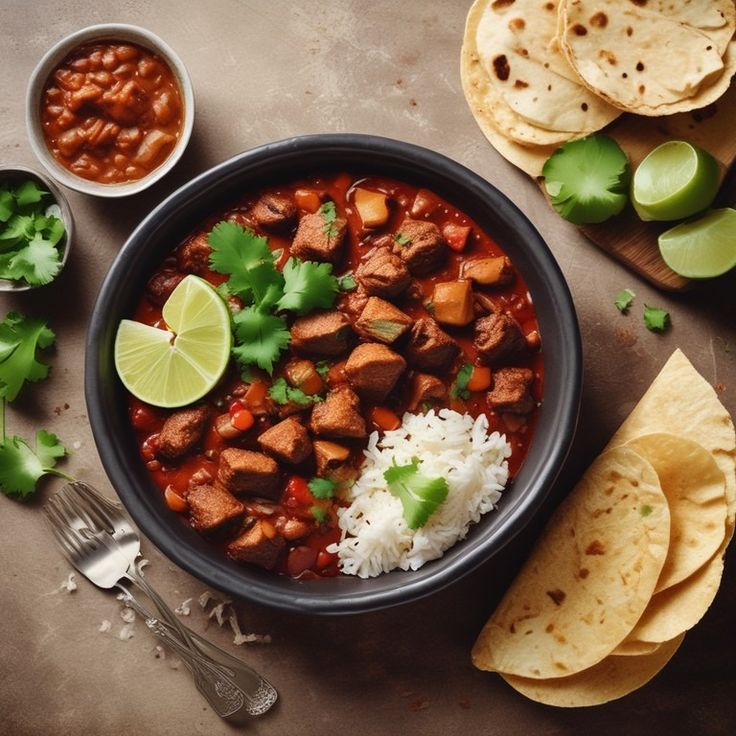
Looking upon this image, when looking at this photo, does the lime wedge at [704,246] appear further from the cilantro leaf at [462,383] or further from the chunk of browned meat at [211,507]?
the chunk of browned meat at [211,507]

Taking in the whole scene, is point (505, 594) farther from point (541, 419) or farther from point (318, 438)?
point (318, 438)

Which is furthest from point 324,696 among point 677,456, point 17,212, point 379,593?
point 17,212

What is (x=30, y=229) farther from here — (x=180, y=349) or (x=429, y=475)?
(x=429, y=475)

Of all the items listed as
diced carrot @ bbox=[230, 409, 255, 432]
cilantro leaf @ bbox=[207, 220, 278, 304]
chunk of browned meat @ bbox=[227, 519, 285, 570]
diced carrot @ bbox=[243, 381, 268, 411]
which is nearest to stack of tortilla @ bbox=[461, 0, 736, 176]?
cilantro leaf @ bbox=[207, 220, 278, 304]

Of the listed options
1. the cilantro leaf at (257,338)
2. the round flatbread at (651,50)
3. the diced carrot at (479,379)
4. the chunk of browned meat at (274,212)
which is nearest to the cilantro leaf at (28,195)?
the chunk of browned meat at (274,212)

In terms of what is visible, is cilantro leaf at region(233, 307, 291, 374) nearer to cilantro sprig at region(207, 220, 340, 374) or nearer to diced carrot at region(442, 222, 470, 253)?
cilantro sprig at region(207, 220, 340, 374)

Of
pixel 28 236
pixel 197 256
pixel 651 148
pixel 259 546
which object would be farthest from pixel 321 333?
pixel 651 148
